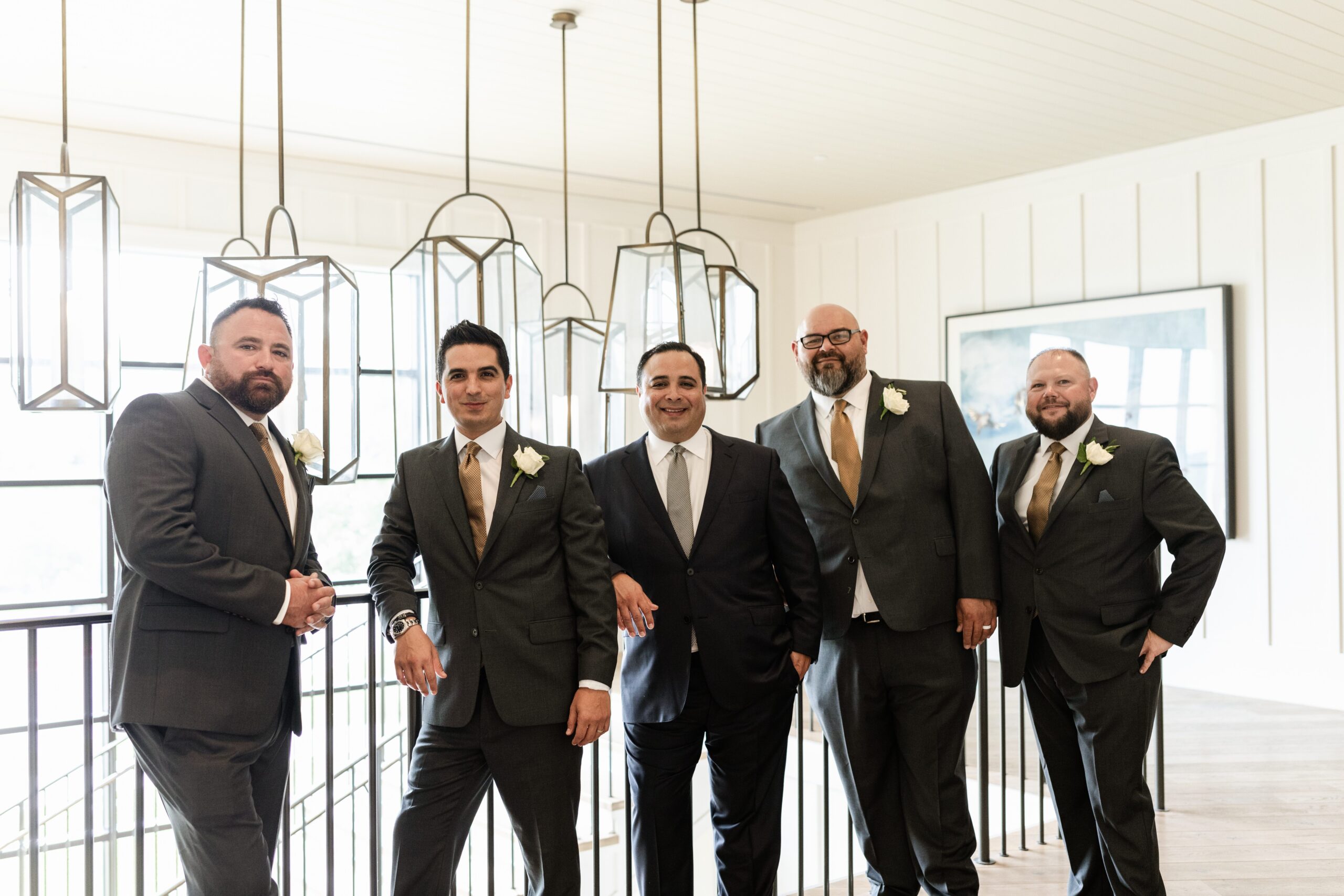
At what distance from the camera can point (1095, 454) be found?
112 inches

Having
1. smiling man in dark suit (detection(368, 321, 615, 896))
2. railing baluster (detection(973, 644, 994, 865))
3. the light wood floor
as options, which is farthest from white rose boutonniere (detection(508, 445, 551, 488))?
the light wood floor

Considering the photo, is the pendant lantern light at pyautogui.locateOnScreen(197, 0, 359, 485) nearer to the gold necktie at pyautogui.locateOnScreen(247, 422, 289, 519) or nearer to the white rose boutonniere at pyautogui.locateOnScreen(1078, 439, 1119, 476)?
the gold necktie at pyautogui.locateOnScreen(247, 422, 289, 519)

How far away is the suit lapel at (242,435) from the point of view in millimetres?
2262

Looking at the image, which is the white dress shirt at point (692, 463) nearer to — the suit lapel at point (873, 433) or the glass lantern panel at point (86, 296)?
the suit lapel at point (873, 433)

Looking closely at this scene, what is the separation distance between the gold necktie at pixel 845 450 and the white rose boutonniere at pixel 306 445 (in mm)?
1333

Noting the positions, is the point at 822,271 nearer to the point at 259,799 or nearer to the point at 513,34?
the point at 513,34

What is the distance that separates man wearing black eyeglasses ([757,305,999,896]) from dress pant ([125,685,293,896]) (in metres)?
1.44

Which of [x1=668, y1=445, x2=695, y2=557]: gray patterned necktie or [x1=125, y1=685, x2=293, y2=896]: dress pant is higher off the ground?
[x1=668, y1=445, x2=695, y2=557]: gray patterned necktie

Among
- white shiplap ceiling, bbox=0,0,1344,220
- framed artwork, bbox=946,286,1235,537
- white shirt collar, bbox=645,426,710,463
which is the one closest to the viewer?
white shirt collar, bbox=645,426,710,463

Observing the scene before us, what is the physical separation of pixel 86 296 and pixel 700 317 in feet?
4.99

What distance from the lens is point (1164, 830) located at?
13.1ft

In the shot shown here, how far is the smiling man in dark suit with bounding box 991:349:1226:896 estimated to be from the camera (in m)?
2.80

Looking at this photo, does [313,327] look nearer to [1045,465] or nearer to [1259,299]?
[1045,465]

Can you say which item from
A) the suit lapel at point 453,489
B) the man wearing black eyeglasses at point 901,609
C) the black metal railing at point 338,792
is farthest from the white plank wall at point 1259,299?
the suit lapel at point 453,489
